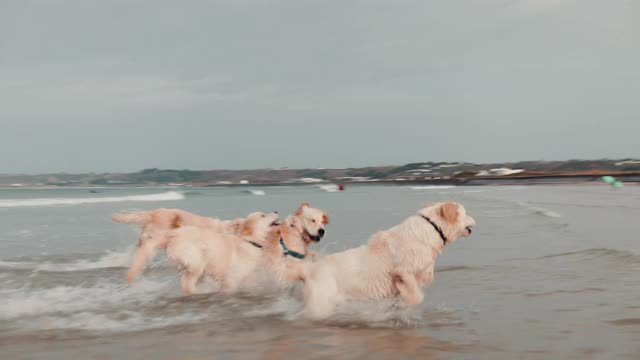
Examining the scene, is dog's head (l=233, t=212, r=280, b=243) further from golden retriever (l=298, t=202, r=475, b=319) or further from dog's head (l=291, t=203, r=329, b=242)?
golden retriever (l=298, t=202, r=475, b=319)

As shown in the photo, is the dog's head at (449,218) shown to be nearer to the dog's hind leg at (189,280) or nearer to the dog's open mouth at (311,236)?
the dog's open mouth at (311,236)

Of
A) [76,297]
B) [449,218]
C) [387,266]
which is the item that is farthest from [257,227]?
[449,218]

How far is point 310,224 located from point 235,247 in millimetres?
1293

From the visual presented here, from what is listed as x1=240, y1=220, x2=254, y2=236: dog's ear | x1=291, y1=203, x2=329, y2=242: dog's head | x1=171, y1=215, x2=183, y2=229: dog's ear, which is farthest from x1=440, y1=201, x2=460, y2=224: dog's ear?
x1=171, y1=215, x2=183, y2=229: dog's ear

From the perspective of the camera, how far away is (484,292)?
25.1 feet

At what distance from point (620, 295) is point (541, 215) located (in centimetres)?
1436

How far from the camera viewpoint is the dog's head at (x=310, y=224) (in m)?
7.27

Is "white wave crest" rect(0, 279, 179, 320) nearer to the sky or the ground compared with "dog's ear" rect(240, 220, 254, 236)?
nearer to the ground

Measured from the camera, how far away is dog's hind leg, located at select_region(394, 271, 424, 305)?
6.38 m

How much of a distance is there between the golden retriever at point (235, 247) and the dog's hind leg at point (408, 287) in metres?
1.26

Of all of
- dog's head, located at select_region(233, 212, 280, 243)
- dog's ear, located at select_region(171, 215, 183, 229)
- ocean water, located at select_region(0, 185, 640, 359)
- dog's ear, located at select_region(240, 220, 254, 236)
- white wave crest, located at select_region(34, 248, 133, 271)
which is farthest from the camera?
white wave crest, located at select_region(34, 248, 133, 271)

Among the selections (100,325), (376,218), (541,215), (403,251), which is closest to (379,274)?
(403,251)

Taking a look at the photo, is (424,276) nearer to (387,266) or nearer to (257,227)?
(387,266)

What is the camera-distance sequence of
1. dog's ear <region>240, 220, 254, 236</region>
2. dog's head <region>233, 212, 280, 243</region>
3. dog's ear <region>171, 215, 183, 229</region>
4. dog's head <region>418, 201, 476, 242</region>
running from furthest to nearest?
dog's ear <region>171, 215, 183, 229</region> → dog's ear <region>240, 220, 254, 236</region> → dog's head <region>233, 212, 280, 243</region> → dog's head <region>418, 201, 476, 242</region>
